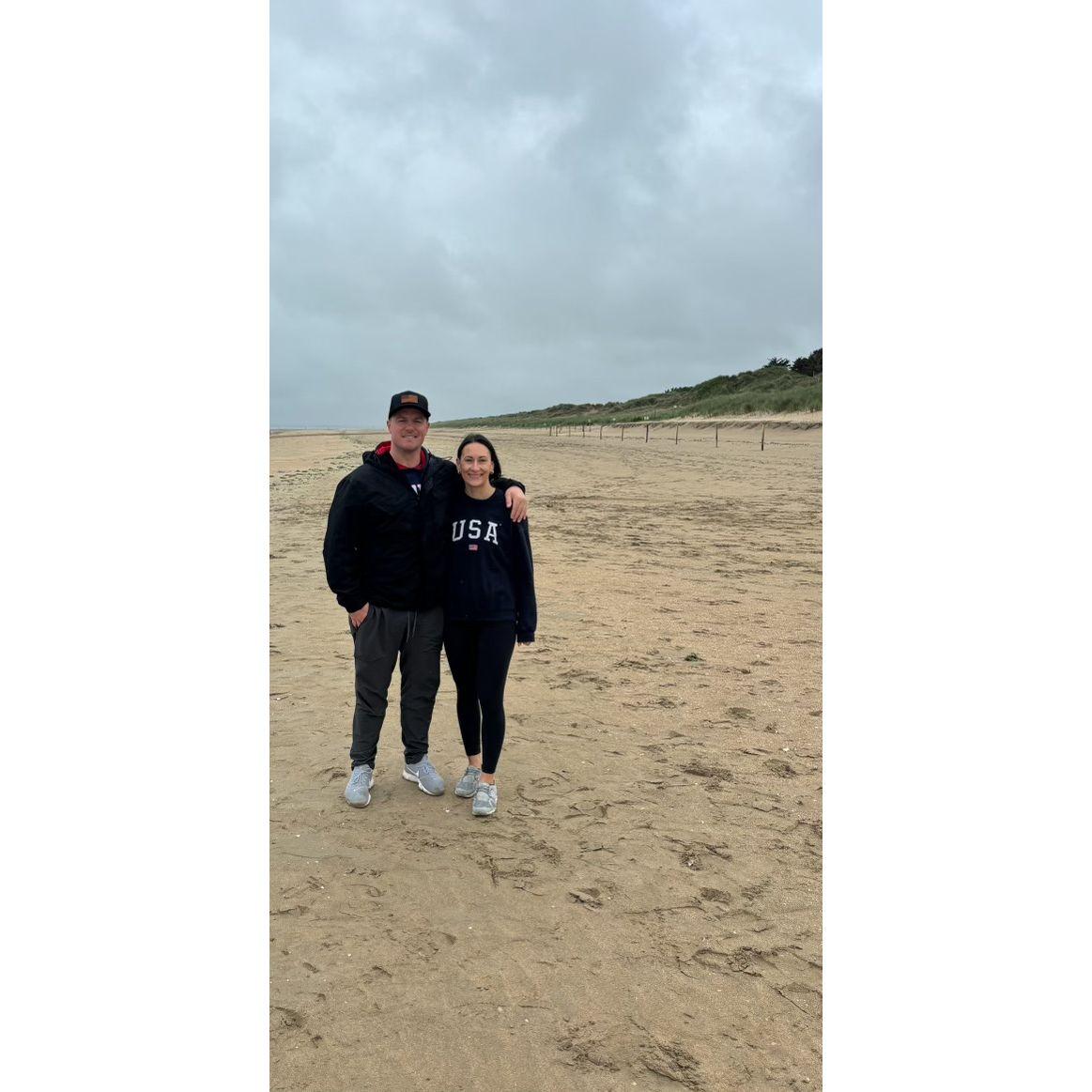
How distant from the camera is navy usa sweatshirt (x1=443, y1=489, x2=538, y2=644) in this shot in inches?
147

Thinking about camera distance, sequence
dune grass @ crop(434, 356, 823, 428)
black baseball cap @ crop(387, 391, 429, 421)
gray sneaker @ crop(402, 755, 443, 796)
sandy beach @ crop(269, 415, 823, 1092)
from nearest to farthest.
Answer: sandy beach @ crop(269, 415, 823, 1092) < black baseball cap @ crop(387, 391, 429, 421) < gray sneaker @ crop(402, 755, 443, 796) < dune grass @ crop(434, 356, 823, 428)

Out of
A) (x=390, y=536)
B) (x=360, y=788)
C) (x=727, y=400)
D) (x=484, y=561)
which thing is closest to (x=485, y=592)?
(x=484, y=561)

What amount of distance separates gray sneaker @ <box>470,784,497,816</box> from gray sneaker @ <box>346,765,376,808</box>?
51cm

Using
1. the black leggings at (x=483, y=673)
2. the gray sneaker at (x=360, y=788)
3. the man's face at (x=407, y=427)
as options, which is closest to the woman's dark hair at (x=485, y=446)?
the man's face at (x=407, y=427)

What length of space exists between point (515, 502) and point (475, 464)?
257 mm

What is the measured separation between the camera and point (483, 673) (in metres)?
3.82

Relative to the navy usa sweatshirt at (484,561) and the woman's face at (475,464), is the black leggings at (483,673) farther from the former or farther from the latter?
the woman's face at (475,464)

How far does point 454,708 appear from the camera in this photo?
5.36 m

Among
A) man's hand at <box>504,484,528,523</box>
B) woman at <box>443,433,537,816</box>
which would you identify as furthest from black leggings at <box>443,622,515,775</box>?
man's hand at <box>504,484,528,523</box>

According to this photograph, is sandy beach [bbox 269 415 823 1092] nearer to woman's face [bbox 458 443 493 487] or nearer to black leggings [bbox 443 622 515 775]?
black leggings [bbox 443 622 515 775]

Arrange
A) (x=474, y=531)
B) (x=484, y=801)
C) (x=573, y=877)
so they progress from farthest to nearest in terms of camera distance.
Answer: (x=484, y=801) < (x=474, y=531) < (x=573, y=877)

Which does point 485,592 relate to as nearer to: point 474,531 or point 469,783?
point 474,531

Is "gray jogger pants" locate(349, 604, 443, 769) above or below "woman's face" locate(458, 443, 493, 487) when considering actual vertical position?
below
